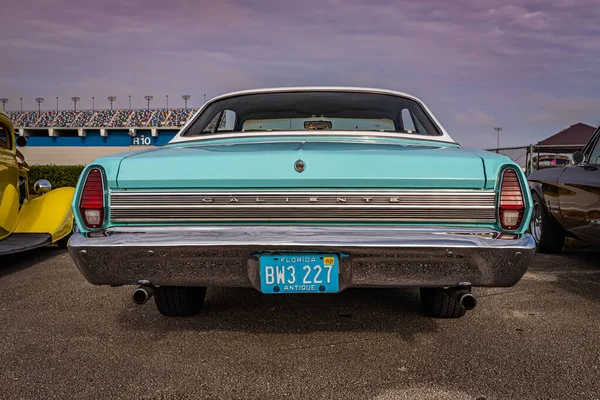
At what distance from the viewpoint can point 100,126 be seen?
6556cm

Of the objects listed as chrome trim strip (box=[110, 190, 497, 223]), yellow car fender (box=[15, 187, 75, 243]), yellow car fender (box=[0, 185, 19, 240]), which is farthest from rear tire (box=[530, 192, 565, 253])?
yellow car fender (box=[0, 185, 19, 240])

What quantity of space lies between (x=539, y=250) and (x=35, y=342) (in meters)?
5.45

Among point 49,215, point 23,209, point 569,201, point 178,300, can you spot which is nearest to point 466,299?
point 178,300

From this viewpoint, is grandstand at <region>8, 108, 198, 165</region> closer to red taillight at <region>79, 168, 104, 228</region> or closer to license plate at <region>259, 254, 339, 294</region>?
red taillight at <region>79, 168, 104, 228</region>

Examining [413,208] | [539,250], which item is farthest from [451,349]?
[539,250]

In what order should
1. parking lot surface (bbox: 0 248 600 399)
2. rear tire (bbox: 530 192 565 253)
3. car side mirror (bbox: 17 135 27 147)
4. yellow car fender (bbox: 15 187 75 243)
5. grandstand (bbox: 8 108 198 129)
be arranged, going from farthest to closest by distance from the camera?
A: 1. grandstand (bbox: 8 108 198 129)
2. car side mirror (bbox: 17 135 27 147)
3. rear tire (bbox: 530 192 565 253)
4. yellow car fender (bbox: 15 187 75 243)
5. parking lot surface (bbox: 0 248 600 399)

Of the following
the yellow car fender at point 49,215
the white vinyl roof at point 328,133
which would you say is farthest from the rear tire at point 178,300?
the yellow car fender at point 49,215

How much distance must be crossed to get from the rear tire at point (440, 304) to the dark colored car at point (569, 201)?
1.94 metres

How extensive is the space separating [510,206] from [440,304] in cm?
104

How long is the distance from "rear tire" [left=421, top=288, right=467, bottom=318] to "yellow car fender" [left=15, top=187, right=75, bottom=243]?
4231 mm

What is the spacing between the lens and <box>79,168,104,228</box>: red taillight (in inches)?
107

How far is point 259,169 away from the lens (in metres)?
2.64

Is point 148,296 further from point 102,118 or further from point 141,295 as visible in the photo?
point 102,118

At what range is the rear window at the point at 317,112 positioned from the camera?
3855 millimetres
